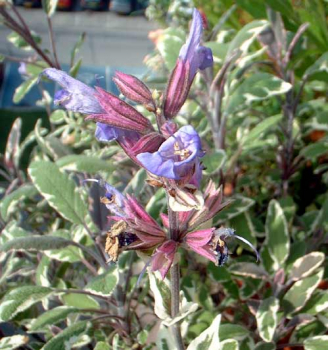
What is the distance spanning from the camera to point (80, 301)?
0.83 m

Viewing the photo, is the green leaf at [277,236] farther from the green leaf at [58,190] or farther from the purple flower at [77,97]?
the purple flower at [77,97]

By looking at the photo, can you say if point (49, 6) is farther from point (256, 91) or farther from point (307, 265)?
point (307, 265)

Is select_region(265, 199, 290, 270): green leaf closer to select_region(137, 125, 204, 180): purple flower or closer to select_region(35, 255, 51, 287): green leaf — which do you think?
select_region(35, 255, 51, 287): green leaf

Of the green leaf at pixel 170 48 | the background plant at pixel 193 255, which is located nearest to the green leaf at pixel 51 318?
the background plant at pixel 193 255

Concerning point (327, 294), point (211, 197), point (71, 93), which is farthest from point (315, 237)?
point (71, 93)

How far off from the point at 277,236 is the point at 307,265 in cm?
10

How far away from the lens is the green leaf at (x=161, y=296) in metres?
0.56

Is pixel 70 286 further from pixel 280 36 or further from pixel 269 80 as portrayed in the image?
pixel 280 36

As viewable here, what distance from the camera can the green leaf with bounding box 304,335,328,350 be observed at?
2.42ft

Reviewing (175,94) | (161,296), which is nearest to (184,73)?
(175,94)

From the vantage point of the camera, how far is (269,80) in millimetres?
913

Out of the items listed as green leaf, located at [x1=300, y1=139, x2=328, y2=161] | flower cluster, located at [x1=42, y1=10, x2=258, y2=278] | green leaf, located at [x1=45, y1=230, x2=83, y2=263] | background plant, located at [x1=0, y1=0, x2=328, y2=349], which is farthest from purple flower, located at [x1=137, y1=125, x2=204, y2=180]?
green leaf, located at [x1=300, y1=139, x2=328, y2=161]

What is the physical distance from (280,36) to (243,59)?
126 millimetres

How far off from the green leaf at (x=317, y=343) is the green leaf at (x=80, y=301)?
328 millimetres
